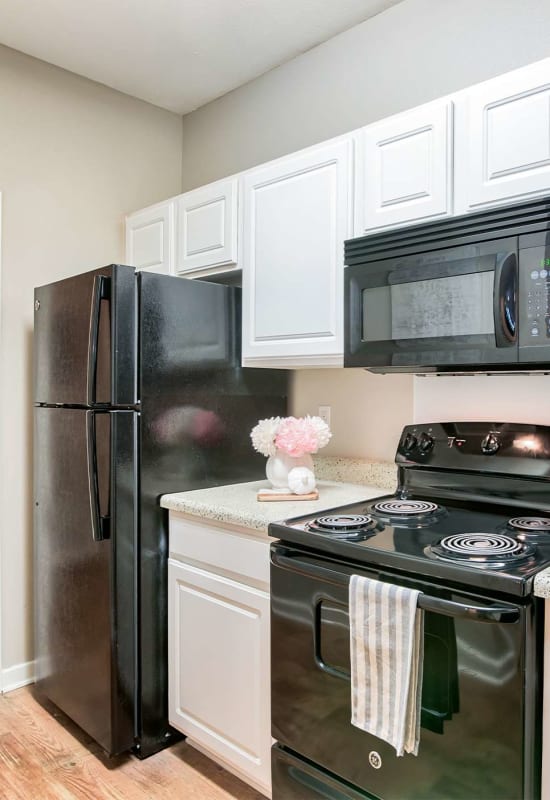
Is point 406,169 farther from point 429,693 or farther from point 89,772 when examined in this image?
point 89,772

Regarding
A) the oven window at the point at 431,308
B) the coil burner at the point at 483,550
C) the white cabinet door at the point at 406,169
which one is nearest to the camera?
the coil burner at the point at 483,550

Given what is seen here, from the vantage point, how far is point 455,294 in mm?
1624

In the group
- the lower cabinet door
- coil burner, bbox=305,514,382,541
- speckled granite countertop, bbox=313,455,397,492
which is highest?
speckled granite countertop, bbox=313,455,397,492

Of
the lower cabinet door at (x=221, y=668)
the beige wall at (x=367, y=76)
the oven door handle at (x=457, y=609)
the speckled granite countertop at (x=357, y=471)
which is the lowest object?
the lower cabinet door at (x=221, y=668)

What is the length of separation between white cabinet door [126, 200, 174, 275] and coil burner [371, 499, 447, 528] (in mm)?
1428

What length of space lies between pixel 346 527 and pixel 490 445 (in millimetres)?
571

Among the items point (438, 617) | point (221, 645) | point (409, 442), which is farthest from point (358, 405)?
point (438, 617)

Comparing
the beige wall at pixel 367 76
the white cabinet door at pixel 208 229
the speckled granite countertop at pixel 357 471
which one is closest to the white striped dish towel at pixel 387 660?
the speckled granite countertop at pixel 357 471

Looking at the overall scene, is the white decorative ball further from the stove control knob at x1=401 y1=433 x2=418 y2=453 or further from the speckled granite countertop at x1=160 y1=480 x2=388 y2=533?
the stove control knob at x1=401 y1=433 x2=418 y2=453

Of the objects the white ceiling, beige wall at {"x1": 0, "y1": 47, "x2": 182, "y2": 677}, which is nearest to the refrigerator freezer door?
beige wall at {"x1": 0, "y1": 47, "x2": 182, "y2": 677}

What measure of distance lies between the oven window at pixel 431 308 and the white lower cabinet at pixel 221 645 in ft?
2.43

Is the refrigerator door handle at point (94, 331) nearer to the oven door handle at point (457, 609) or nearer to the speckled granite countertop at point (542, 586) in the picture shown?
the oven door handle at point (457, 609)

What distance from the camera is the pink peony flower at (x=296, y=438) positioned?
6.81 ft

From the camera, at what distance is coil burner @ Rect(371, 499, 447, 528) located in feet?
5.46
